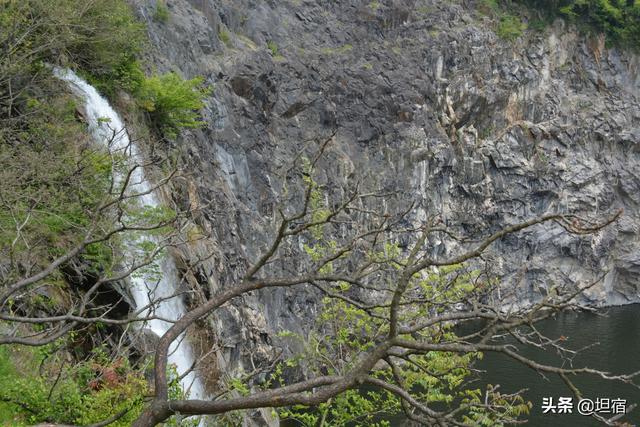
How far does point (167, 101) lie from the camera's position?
15133mm

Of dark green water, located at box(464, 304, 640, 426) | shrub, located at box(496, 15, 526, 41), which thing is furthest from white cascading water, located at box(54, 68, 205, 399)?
shrub, located at box(496, 15, 526, 41)

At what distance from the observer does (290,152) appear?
29.2m

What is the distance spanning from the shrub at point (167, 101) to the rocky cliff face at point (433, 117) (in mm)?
6330

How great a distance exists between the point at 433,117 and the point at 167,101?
76.9ft

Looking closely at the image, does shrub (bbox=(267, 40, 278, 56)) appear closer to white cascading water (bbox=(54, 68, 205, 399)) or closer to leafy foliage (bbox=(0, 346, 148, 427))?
white cascading water (bbox=(54, 68, 205, 399))

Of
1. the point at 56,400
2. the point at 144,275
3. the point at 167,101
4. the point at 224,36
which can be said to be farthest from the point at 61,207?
the point at 224,36

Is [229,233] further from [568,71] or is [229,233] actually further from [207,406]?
[568,71]

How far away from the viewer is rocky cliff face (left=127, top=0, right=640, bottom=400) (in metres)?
26.0

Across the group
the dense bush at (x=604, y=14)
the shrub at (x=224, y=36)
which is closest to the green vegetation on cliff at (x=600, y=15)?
the dense bush at (x=604, y=14)

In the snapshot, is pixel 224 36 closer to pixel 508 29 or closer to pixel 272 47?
pixel 272 47

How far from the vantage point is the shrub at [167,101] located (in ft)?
48.0

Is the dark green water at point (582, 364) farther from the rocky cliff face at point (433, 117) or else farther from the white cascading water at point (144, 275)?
the white cascading water at point (144, 275)

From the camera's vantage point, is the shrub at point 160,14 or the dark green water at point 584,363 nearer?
the dark green water at point 584,363

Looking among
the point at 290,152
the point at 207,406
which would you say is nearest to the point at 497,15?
the point at 290,152
